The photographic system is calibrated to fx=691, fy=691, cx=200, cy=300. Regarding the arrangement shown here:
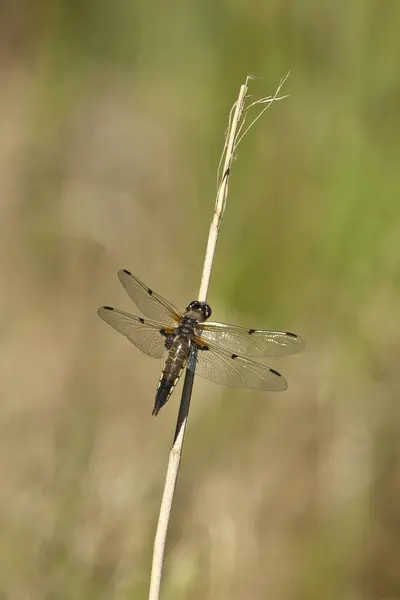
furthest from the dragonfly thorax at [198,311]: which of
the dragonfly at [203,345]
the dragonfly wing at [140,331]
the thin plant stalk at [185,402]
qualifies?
the thin plant stalk at [185,402]

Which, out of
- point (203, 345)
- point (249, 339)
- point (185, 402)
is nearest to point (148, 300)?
point (203, 345)

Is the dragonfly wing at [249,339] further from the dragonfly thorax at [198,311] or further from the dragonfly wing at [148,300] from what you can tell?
the dragonfly wing at [148,300]

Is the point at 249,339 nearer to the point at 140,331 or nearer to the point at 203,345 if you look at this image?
the point at 203,345

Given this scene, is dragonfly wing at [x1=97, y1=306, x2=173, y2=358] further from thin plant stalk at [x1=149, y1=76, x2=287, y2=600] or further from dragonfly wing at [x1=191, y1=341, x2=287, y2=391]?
thin plant stalk at [x1=149, y1=76, x2=287, y2=600]

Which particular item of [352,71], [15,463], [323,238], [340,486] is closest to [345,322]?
[323,238]

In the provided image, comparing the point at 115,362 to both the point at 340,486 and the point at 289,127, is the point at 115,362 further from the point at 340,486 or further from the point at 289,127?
the point at 289,127

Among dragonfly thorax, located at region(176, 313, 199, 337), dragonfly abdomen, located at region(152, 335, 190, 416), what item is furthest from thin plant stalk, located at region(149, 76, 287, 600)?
dragonfly thorax, located at region(176, 313, 199, 337)
